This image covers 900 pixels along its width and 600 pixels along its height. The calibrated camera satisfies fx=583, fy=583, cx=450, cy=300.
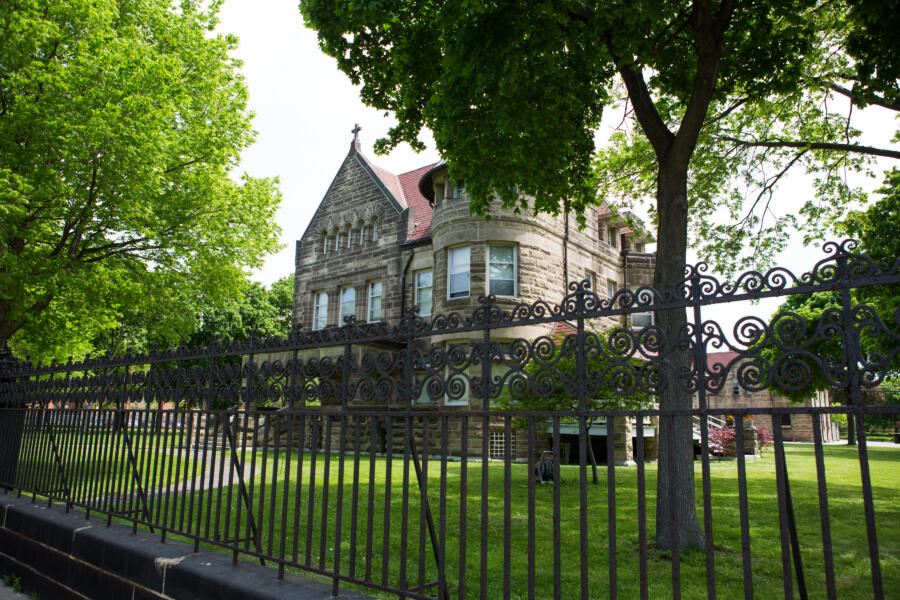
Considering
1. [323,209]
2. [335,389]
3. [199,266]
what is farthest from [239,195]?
[335,389]

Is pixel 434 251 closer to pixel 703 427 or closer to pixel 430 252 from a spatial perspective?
pixel 430 252

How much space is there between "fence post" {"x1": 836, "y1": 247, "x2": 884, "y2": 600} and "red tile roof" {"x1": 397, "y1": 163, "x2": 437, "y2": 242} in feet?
65.1

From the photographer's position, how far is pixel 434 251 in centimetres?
2091

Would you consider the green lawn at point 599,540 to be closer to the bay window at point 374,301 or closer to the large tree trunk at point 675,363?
the large tree trunk at point 675,363

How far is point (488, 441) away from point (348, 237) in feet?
75.2

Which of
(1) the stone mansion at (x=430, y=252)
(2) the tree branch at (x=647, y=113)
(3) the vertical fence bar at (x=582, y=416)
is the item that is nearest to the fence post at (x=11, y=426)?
(3) the vertical fence bar at (x=582, y=416)

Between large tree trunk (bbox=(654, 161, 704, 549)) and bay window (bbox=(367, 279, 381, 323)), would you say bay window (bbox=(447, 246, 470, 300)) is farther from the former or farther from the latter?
large tree trunk (bbox=(654, 161, 704, 549))

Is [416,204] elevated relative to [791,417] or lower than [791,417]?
elevated

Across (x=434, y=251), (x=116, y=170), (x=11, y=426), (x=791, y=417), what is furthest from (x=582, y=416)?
(x=791, y=417)

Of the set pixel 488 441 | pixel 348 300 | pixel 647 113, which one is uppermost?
pixel 647 113

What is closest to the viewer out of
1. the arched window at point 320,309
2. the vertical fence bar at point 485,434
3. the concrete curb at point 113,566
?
the vertical fence bar at point 485,434

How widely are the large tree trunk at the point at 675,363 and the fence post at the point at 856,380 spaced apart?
365 cm

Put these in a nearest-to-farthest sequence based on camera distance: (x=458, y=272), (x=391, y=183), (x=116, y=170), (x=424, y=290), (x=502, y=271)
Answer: (x=116, y=170)
(x=502, y=271)
(x=458, y=272)
(x=424, y=290)
(x=391, y=183)

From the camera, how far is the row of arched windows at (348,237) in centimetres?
2488
